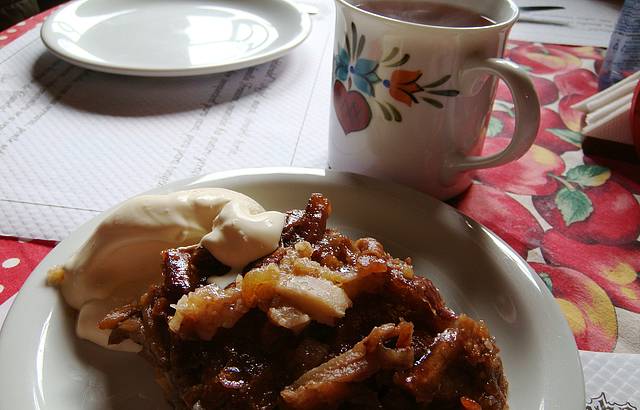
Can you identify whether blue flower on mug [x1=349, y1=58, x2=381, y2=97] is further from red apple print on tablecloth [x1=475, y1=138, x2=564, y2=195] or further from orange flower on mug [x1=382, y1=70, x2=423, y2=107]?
red apple print on tablecloth [x1=475, y1=138, x2=564, y2=195]

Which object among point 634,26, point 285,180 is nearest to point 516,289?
point 285,180

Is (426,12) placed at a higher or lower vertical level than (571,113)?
higher

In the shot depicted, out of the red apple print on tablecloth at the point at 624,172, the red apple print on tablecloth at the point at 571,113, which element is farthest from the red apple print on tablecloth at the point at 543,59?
the red apple print on tablecloth at the point at 624,172

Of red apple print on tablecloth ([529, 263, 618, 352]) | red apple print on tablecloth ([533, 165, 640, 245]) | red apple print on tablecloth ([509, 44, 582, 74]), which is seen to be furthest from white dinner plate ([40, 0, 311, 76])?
red apple print on tablecloth ([529, 263, 618, 352])

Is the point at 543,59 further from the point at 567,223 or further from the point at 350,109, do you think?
the point at 350,109

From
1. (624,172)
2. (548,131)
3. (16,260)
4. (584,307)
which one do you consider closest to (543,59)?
(548,131)

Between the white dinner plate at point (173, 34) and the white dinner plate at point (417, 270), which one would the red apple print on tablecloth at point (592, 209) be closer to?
the white dinner plate at point (417, 270)
